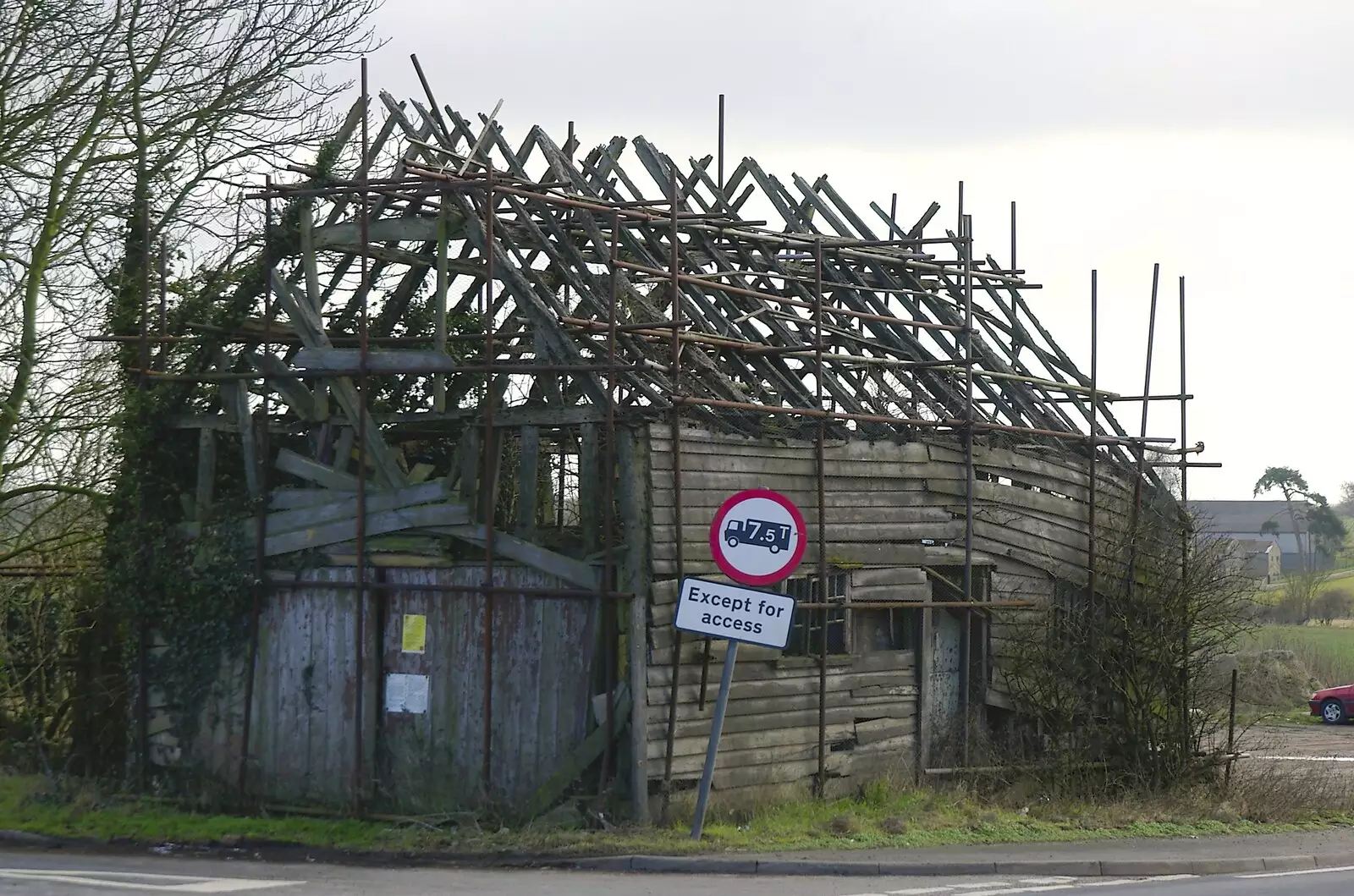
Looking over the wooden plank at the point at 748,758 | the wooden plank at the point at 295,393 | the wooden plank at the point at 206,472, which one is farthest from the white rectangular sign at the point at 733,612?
the wooden plank at the point at 206,472

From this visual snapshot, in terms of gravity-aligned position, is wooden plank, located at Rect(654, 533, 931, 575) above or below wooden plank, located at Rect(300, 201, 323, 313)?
below

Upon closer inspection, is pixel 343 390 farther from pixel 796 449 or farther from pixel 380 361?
pixel 796 449

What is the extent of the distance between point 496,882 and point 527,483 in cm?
404

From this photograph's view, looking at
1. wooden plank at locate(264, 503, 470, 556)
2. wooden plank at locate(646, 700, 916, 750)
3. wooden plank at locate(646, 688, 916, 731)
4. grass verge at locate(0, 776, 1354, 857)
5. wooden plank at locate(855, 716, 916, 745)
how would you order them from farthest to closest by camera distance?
wooden plank at locate(855, 716, 916, 745) → wooden plank at locate(264, 503, 470, 556) → wooden plank at locate(646, 700, 916, 750) → wooden plank at locate(646, 688, 916, 731) → grass verge at locate(0, 776, 1354, 857)

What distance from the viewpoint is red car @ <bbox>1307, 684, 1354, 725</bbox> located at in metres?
33.8

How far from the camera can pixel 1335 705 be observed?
3406cm

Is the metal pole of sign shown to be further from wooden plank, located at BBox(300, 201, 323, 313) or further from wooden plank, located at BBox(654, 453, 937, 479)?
wooden plank, located at BBox(300, 201, 323, 313)

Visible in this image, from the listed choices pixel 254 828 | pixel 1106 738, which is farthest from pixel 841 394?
pixel 254 828

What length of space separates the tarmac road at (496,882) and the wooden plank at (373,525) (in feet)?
11.0

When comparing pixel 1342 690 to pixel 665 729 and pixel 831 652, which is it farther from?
pixel 665 729

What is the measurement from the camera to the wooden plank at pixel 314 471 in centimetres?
1578

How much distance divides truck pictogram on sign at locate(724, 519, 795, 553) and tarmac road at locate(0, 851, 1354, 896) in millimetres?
2592

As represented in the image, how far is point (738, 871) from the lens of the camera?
12.8m

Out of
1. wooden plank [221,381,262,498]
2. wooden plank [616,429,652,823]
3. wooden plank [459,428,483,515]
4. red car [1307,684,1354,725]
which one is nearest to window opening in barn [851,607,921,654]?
wooden plank [616,429,652,823]
